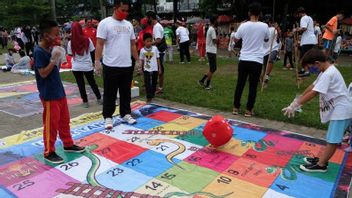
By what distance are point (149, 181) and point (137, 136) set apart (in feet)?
4.35

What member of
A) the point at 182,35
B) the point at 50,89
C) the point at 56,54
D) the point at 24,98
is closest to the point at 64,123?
the point at 50,89

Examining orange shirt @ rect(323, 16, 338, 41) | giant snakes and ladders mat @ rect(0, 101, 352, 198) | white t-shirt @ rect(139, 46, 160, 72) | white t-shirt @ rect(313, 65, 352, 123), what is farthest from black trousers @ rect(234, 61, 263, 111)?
orange shirt @ rect(323, 16, 338, 41)

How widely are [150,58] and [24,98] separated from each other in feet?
9.95

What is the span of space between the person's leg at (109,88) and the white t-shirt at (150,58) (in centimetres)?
159

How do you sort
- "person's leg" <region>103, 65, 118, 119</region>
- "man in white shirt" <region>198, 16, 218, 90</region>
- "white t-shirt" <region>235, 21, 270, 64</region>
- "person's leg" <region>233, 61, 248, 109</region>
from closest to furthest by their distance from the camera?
"person's leg" <region>103, 65, 118, 119</region> → "white t-shirt" <region>235, 21, 270, 64</region> → "person's leg" <region>233, 61, 248, 109</region> → "man in white shirt" <region>198, 16, 218, 90</region>

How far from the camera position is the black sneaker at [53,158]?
144 inches

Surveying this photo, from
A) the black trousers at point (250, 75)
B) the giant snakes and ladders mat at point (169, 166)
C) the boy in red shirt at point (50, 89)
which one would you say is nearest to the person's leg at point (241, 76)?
the black trousers at point (250, 75)

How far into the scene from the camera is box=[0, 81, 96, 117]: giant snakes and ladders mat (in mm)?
6141

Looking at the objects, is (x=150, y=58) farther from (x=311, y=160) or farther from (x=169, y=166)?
(x=311, y=160)

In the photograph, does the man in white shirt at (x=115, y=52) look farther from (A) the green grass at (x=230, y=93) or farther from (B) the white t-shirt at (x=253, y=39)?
(A) the green grass at (x=230, y=93)

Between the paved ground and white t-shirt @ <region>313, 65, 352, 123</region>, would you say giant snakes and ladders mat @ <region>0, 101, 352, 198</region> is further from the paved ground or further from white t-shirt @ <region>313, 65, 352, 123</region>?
white t-shirt @ <region>313, 65, 352, 123</region>

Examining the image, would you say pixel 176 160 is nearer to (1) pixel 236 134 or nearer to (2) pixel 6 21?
(1) pixel 236 134

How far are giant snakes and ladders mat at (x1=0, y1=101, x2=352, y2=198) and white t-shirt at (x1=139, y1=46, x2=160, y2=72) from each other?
1758 millimetres

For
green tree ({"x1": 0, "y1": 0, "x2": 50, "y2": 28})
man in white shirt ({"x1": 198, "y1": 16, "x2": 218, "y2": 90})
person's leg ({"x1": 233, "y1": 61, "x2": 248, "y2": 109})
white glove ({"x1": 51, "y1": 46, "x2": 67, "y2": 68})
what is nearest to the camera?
white glove ({"x1": 51, "y1": 46, "x2": 67, "y2": 68})
